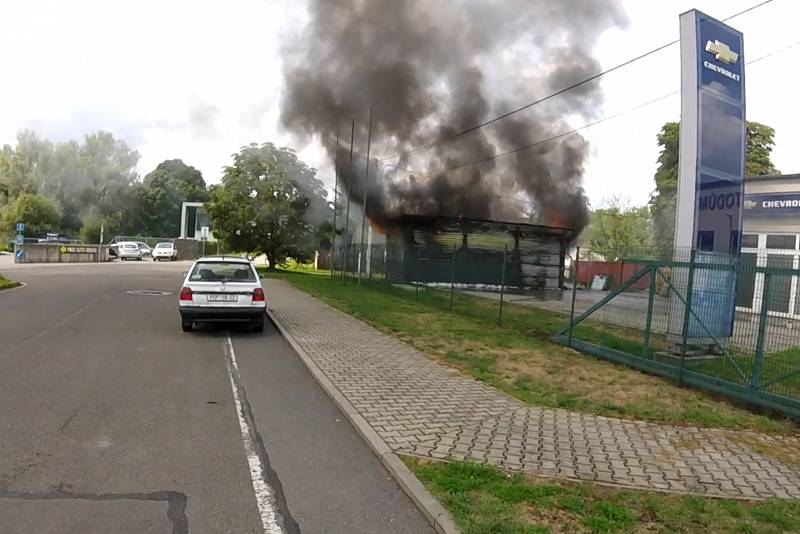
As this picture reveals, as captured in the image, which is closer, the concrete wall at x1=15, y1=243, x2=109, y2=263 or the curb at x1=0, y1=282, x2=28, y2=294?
the curb at x1=0, y1=282, x2=28, y2=294

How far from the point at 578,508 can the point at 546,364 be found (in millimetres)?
4528

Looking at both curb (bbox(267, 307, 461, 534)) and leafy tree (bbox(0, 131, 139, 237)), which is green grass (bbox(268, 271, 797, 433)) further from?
leafy tree (bbox(0, 131, 139, 237))

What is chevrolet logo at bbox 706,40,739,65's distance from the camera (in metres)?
8.09

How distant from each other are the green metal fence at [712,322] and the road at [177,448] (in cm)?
406

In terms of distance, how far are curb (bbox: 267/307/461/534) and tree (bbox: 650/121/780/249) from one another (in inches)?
1106

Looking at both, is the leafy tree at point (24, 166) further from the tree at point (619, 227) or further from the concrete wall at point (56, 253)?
the tree at point (619, 227)

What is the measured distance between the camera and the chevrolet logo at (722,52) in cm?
809

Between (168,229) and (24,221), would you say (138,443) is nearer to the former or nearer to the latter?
(24,221)

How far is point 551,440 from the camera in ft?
15.1

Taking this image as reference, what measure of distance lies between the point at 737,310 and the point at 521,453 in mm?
3672

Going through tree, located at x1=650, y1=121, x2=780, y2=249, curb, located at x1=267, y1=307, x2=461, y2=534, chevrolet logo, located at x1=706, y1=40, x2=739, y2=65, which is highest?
tree, located at x1=650, y1=121, x2=780, y2=249

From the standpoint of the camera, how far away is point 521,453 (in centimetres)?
427

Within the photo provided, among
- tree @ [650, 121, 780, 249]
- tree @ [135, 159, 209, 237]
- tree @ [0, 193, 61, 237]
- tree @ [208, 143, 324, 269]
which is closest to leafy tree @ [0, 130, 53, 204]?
tree @ [0, 193, 61, 237]

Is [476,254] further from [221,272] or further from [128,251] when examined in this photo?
[128,251]
